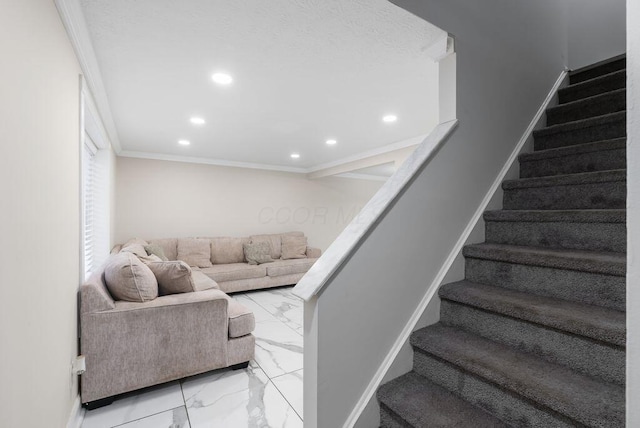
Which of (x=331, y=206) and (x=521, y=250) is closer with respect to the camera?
(x=521, y=250)

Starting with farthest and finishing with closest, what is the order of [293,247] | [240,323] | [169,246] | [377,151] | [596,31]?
[293,247] → [169,246] → [377,151] → [596,31] → [240,323]

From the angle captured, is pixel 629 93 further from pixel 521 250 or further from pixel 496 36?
pixel 496 36

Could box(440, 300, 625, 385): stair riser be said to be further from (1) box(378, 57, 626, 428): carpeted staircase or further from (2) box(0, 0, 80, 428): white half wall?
(2) box(0, 0, 80, 428): white half wall

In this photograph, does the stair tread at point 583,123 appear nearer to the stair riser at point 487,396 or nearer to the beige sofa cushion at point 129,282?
the stair riser at point 487,396

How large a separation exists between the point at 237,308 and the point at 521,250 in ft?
7.20

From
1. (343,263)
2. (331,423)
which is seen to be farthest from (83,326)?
(343,263)

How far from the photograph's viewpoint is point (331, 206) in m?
7.29

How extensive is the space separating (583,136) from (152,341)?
3.25 meters

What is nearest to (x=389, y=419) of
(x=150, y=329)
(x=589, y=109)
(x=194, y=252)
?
(x=150, y=329)

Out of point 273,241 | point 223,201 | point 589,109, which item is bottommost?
point 273,241

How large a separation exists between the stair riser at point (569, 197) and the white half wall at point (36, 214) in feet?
8.10

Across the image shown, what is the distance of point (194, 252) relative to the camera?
5051mm

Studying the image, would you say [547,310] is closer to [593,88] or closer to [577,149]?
[577,149]

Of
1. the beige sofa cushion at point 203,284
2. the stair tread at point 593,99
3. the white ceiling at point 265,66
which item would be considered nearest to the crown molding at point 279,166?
the white ceiling at point 265,66
